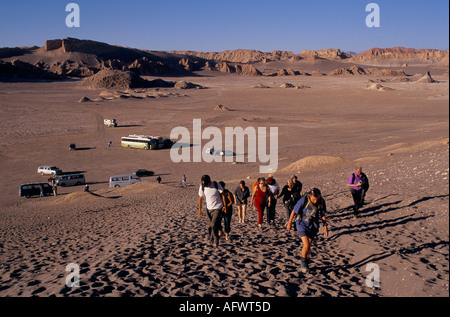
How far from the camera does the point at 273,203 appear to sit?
820 centimetres

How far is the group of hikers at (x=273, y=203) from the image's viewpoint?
5699 mm

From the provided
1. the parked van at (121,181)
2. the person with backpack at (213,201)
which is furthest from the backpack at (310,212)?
the parked van at (121,181)

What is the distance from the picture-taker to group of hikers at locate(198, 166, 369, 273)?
5.70 metres

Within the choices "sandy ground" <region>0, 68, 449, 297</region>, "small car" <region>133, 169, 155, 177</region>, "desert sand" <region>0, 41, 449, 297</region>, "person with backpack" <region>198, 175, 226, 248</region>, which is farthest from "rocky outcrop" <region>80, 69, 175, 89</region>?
"person with backpack" <region>198, 175, 226, 248</region>

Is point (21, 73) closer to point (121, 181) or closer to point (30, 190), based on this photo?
point (30, 190)

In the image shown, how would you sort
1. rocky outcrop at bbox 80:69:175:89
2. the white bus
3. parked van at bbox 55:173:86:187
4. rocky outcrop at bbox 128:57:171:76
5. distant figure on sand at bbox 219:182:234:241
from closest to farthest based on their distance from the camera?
1. distant figure on sand at bbox 219:182:234:241
2. parked van at bbox 55:173:86:187
3. the white bus
4. rocky outcrop at bbox 80:69:175:89
5. rocky outcrop at bbox 128:57:171:76

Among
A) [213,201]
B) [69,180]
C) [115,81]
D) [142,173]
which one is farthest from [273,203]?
[115,81]

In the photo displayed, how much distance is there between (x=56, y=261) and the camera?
720 cm

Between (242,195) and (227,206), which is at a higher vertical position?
(227,206)

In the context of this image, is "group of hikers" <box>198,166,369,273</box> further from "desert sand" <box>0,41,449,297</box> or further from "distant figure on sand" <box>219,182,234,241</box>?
"desert sand" <box>0,41,449,297</box>

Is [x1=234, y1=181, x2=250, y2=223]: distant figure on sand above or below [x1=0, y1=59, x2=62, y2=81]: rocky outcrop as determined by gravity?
below

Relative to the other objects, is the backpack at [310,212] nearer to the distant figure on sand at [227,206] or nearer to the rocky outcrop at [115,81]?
the distant figure on sand at [227,206]

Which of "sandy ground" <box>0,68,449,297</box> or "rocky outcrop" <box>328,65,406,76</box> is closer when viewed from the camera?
"sandy ground" <box>0,68,449,297</box>
